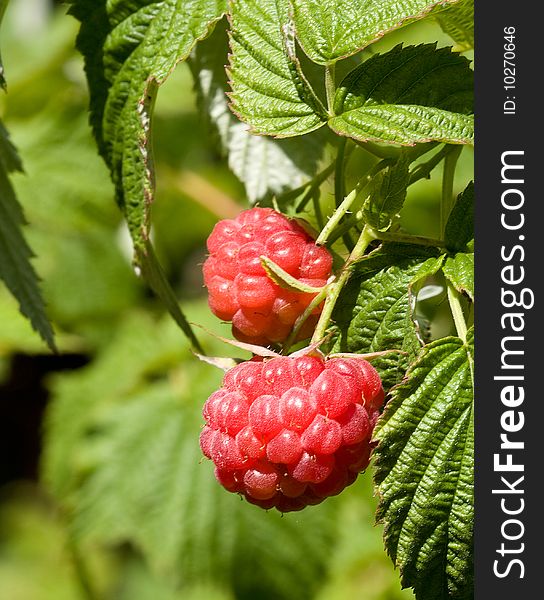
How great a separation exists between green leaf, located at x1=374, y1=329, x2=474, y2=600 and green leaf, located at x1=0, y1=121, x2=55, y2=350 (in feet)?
2.03

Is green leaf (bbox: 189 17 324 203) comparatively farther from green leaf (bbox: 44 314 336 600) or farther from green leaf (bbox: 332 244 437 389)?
green leaf (bbox: 44 314 336 600)

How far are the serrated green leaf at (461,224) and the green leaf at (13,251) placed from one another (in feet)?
2.07

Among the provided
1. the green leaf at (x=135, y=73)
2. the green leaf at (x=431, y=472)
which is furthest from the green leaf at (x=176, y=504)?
the green leaf at (x=431, y=472)

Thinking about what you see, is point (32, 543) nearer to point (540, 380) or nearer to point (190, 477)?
point (190, 477)

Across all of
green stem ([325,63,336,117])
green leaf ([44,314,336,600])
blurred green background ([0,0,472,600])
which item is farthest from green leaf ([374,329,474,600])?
green leaf ([44,314,336,600])

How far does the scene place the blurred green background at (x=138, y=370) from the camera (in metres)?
2.16

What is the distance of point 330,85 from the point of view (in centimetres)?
98

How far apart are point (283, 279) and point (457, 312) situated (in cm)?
18

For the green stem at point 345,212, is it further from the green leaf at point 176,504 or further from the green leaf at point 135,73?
the green leaf at point 176,504

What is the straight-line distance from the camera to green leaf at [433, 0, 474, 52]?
1.02 m

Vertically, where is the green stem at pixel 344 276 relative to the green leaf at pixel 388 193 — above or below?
below

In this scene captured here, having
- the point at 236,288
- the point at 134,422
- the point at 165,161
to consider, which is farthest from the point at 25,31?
the point at 236,288

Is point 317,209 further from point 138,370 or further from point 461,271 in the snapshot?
point 138,370

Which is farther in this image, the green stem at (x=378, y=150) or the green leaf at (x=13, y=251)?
the green leaf at (x=13, y=251)
